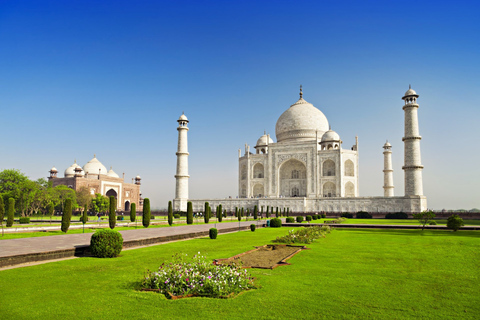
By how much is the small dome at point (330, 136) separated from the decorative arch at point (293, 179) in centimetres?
429

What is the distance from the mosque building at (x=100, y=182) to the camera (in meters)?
49.4

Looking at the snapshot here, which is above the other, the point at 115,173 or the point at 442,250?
the point at 115,173

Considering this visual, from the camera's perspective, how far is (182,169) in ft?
135

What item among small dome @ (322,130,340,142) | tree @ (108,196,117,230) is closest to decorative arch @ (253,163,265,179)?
small dome @ (322,130,340,142)

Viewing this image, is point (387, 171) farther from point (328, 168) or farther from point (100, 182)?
point (100, 182)

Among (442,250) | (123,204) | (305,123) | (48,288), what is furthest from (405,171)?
(123,204)

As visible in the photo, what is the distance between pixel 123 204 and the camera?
5525 centimetres

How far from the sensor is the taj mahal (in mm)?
34469

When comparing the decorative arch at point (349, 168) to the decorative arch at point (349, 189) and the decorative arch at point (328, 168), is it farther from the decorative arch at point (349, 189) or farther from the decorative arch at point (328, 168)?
the decorative arch at point (328, 168)

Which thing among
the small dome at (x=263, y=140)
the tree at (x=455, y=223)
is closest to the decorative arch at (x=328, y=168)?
the small dome at (x=263, y=140)

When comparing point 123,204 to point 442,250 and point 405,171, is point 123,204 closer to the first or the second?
point 405,171

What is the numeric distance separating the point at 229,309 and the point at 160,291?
1309 mm

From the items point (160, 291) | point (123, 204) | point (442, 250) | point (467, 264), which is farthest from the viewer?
point (123, 204)

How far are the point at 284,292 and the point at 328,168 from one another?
129 feet
